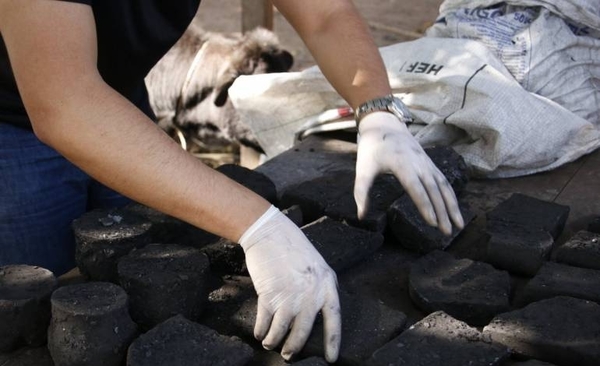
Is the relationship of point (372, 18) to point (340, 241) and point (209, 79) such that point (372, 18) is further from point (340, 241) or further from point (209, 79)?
point (340, 241)

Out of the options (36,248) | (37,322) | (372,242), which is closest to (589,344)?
(372,242)

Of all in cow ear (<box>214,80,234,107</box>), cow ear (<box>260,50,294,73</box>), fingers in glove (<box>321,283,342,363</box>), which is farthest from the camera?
cow ear (<box>214,80,234,107</box>)

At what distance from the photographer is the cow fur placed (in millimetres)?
5031

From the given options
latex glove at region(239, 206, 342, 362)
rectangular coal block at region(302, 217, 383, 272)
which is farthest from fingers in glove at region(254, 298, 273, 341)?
rectangular coal block at region(302, 217, 383, 272)

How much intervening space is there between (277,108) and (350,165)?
1.82ft

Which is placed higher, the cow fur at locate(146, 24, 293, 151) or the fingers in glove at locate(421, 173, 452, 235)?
the fingers in glove at locate(421, 173, 452, 235)

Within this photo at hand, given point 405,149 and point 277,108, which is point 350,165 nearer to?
point 277,108

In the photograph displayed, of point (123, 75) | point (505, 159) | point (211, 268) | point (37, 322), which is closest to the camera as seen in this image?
point (37, 322)

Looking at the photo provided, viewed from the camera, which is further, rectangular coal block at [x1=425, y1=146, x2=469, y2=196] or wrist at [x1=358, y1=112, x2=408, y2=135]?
rectangular coal block at [x1=425, y1=146, x2=469, y2=196]

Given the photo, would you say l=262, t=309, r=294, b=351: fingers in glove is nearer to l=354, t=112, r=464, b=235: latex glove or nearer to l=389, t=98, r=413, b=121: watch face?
l=354, t=112, r=464, b=235: latex glove

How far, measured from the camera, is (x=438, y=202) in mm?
2363

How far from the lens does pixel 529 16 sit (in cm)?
347

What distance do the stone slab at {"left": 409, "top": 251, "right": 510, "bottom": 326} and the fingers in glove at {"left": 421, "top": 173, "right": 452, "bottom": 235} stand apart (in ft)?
0.35

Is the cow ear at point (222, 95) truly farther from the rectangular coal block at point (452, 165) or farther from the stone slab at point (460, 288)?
the stone slab at point (460, 288)
